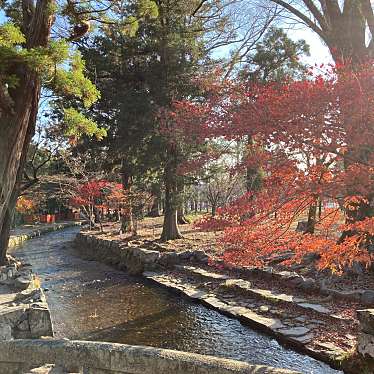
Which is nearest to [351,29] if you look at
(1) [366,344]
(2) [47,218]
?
(1) [366,344]

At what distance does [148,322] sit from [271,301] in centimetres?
271

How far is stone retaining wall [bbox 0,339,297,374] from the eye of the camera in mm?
3297

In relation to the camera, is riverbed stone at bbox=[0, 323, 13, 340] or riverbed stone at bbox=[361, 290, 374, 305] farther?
riverbed stone at bbox=[361, 290, 374, 305]

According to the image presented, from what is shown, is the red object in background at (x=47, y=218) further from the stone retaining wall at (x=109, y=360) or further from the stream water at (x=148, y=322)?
the stone retaining wall at (x=109, y=360)

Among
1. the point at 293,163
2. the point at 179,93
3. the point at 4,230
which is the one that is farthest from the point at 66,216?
the point at 293,163

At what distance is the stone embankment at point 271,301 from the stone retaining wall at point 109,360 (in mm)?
2647

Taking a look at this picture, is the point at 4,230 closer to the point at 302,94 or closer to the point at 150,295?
the point at 150,295

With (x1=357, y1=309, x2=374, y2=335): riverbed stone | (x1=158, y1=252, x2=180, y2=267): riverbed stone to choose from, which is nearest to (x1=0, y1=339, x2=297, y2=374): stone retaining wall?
(x1=357, y1=309, x2=374, y2=335): riverbed stone

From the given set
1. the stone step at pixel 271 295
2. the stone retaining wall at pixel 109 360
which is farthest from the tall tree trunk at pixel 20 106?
the stone step at pixel 271 295

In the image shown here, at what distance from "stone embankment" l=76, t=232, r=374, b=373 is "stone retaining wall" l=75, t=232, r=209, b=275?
3cm

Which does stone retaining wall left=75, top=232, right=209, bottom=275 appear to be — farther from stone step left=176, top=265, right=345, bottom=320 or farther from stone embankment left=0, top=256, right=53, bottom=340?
stone embankment left=0, top=256, right=53, bottom=340

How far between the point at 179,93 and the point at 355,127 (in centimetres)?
1217

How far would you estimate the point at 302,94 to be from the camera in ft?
14.7

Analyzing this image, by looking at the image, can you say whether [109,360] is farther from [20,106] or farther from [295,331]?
[295,331]
